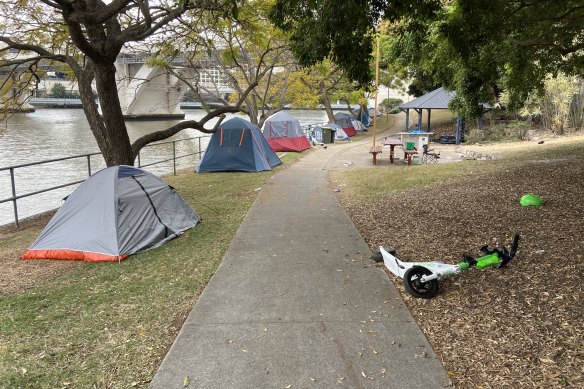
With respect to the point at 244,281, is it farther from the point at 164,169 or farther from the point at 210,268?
the point at 164,169

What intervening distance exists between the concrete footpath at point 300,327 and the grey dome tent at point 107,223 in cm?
143

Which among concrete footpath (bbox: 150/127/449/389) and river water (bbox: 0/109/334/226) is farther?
river water (bbox: 0/109/334/226)

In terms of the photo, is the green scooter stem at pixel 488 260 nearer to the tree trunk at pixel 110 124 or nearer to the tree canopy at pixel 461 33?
the tree canopy at pixel 461 33

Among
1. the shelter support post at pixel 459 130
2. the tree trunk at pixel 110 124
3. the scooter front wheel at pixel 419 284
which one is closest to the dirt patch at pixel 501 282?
the scooter front wheel at pixel 419 284

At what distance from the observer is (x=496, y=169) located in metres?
11.9

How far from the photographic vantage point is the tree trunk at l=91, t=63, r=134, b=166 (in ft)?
31.2

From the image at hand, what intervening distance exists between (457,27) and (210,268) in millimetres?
5655

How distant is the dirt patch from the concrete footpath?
274 mm

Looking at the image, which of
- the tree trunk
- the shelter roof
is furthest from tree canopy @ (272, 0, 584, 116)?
the shelter roof

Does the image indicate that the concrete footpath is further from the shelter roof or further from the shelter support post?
the shelter roof

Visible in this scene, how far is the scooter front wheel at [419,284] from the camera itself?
4.76 meters

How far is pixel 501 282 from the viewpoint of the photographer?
4.86m

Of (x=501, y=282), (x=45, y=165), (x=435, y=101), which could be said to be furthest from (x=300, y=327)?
(x=435, y=101)

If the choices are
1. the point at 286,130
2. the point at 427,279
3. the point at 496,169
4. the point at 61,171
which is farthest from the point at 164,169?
the point at 427,279
